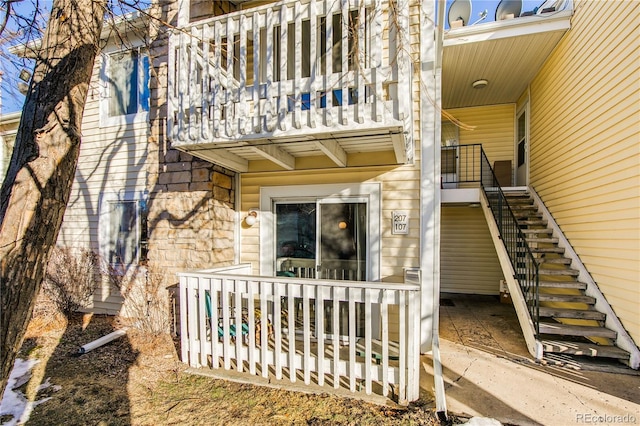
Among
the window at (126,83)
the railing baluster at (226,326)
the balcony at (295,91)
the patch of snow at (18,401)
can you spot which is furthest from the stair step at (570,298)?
the window at (126,83)

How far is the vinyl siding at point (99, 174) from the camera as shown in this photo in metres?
5.40

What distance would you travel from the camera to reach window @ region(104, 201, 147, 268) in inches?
209

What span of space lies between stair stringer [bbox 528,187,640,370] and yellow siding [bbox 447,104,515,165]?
1937mm

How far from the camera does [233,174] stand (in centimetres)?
516

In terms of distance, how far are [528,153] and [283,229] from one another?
572 centimetres

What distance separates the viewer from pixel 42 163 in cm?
186

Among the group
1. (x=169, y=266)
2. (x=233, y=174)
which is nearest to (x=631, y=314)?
(x=233, y=174)

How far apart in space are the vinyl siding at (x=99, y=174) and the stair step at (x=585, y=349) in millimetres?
6609

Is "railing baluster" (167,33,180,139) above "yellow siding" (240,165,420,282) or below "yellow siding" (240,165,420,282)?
above

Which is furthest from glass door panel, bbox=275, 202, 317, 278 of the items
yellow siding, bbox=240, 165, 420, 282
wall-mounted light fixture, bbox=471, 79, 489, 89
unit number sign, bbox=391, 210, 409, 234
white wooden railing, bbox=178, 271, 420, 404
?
wall-mounted light fixture, bbox=471, 79, 489, 89

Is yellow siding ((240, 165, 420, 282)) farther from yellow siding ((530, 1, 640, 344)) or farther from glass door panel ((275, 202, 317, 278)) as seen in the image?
yellow siding ((530, 1, 640, 344))

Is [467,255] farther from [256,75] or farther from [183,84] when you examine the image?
[183,84]

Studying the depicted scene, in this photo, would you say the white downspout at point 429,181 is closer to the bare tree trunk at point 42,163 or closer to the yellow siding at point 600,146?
the yellow siding at point 600,146

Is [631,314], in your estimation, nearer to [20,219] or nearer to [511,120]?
[511,120]
